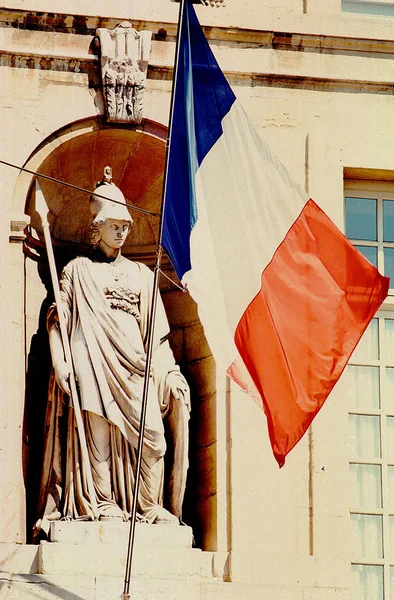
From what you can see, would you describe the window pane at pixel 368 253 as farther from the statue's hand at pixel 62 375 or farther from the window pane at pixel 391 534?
the statue's hand at pixel 62 375

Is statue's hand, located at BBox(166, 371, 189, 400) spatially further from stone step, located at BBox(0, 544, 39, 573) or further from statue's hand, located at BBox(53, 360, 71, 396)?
stone step, located at BBox(0, 544, 39, 573)

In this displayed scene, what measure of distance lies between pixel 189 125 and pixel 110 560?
2.63 metres

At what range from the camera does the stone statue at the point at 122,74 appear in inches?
647

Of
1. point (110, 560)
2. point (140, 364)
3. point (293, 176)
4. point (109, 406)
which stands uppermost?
point (293, 176)

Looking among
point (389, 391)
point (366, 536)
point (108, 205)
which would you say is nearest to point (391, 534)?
point (366, 536)

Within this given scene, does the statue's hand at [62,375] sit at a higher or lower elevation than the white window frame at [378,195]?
lower

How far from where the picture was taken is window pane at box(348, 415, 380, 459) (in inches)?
651

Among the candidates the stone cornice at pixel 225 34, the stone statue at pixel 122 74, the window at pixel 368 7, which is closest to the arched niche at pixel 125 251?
the stone statue at pixel 122 74

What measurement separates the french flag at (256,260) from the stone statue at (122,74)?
3.67 ft

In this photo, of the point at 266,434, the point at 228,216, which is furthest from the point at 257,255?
the point at 266,434

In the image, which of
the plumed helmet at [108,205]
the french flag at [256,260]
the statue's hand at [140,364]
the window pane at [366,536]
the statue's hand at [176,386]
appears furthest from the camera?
the window pane at [366,536]

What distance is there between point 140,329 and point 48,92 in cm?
166

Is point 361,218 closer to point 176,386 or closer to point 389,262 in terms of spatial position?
point 389,262

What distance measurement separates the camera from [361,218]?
16969mm
